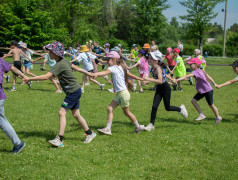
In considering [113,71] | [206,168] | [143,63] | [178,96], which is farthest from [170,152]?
[143,63]

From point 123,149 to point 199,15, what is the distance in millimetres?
49177

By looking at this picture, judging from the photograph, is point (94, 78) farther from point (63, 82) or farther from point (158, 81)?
point (158, 81)

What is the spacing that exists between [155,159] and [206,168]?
944mm

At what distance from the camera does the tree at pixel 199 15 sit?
5056 cm

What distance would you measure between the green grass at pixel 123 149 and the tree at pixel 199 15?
144 feet

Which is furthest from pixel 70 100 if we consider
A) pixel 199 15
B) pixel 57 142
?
pixel 199 15

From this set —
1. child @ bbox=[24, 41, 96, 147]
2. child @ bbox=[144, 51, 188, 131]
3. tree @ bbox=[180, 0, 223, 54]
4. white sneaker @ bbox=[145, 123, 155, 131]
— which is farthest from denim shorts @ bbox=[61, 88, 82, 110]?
tree @ bbox=[180, 0, 223, 54]

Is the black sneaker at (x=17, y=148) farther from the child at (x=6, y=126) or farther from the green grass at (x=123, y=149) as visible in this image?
the green grass at (x=123, y=149)

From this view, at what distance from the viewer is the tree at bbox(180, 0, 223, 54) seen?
5056 centimetres

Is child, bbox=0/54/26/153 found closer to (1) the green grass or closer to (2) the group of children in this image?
(2) the group of children

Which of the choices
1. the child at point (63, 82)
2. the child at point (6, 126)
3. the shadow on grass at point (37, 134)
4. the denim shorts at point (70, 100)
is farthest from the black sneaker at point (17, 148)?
Result: the denim shorts at point (70, 100)

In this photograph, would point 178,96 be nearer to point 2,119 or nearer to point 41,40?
point 2,119

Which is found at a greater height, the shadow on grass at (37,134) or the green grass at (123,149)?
the shadow on grass at (37,134)

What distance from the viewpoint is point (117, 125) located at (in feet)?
25.9
